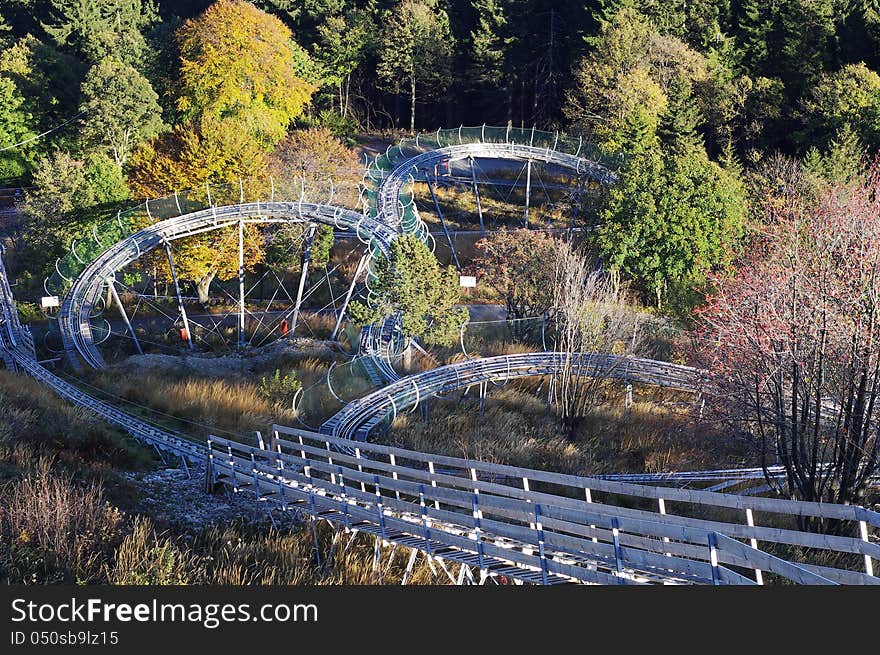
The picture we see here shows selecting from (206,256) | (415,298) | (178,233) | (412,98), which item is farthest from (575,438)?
(412,98)

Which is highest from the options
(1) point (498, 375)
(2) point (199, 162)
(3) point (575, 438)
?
(2) point (199, 162)

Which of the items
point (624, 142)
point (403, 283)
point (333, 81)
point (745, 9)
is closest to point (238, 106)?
point (333, 81)

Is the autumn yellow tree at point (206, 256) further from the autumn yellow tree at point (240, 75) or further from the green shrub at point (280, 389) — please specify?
the green shrub at point (280, 389)

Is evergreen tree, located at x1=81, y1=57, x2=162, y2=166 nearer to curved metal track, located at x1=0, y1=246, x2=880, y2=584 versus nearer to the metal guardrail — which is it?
curved metal track, located at x1=0, y1=246, x2=880, y2=584

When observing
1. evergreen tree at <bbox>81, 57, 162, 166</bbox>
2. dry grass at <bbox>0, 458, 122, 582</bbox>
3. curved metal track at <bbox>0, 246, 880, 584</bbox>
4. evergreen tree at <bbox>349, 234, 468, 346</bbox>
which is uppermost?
evergreen tree at <bbox>81, 57, 162, 166</bbox>

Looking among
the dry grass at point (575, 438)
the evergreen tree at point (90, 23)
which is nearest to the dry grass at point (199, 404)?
the dry grass at point (575, 438)

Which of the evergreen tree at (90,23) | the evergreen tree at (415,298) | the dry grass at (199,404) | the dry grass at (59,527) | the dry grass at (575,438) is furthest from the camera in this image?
the evergreen tree at (90,23)

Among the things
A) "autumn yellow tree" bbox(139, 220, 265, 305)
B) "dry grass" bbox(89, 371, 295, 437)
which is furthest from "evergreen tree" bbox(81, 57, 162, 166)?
"dry grass" bbox(89, 371, 295, 437)

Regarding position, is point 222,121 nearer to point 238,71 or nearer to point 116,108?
point 238,71
